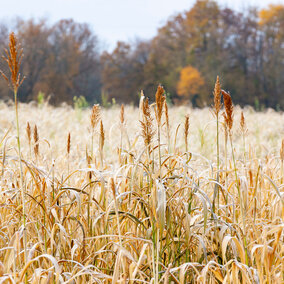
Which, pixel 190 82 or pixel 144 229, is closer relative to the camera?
pixel 144 229

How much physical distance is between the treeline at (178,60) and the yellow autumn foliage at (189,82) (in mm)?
72

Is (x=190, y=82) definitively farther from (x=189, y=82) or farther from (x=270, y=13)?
(x=270, y=13)

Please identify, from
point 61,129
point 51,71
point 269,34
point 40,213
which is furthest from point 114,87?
point 40,213

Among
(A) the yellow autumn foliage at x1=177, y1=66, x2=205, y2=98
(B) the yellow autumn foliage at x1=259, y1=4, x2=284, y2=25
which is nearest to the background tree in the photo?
(A) the yellow autumn foliage at x1=177, y1=66, x2=205, y2=98

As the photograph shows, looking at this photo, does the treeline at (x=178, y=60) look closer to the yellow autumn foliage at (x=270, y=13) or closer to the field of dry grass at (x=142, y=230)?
the yellow autumn foliage at (x=270, y=13)

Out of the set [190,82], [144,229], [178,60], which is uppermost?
[178,60]

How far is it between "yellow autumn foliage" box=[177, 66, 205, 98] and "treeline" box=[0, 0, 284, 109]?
0.07 meters

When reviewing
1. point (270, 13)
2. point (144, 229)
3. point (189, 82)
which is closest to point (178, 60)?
point (189, 82)

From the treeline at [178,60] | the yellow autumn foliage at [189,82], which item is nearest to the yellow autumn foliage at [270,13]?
the treeline at [178,60]

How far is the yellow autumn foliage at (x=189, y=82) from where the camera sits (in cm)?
2625

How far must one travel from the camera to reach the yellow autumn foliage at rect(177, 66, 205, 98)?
26.2m

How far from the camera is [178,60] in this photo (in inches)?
1133

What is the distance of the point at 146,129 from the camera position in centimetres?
121

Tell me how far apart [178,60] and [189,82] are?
3.14 metres
